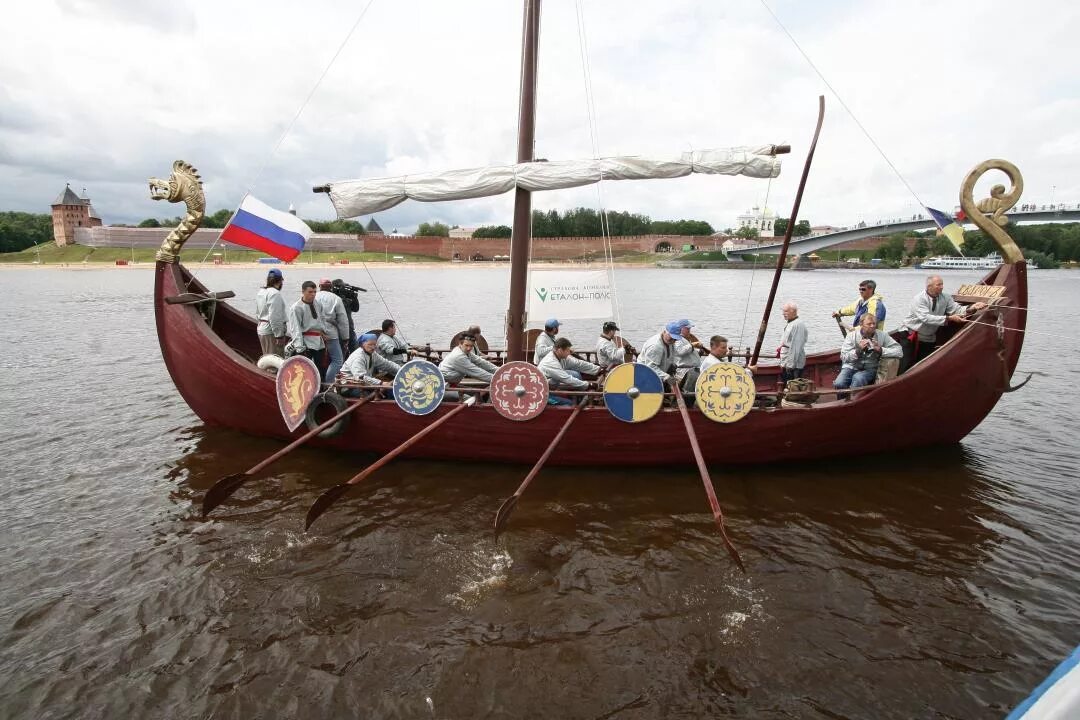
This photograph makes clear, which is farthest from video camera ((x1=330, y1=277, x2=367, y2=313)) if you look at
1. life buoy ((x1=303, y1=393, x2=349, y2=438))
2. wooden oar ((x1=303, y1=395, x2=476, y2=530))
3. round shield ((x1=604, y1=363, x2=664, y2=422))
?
round shield ((x1=604, y1=363, x2=664, y2=422))

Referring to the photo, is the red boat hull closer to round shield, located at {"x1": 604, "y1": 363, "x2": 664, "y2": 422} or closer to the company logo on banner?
round shield, located at {"x1": 604, "y1": 363, "x2": 664, "y2": 422}

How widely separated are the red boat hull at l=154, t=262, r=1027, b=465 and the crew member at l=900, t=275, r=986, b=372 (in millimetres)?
396

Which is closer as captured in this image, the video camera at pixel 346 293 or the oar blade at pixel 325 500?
the oar blade at pixel 325 500

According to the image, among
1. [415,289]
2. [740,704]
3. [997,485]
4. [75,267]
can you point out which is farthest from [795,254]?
[75,267]

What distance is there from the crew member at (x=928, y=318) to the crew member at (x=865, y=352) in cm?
55

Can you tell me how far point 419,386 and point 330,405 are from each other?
138 cm

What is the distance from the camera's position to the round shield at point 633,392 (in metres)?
6.93

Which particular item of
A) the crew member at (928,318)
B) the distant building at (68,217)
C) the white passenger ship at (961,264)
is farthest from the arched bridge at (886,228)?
the distant building at (68,217)

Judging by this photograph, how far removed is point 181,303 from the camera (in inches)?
A: 331

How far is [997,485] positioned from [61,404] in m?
17.4

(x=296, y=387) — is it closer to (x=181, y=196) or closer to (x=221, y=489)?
(x=221, y=489)

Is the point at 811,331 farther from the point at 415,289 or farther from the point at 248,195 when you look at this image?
the point at 415,289

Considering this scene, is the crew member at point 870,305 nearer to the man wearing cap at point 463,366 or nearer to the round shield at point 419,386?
the man wearing cap at point 463,366

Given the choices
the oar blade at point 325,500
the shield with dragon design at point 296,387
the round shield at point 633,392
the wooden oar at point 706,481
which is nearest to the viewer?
the wooden oar at point 706,481
